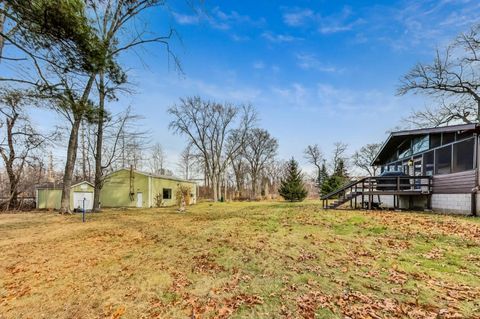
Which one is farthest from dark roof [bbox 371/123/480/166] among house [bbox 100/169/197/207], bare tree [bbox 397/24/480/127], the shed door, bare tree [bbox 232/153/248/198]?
bare tree [bbox 232/153/248/198]

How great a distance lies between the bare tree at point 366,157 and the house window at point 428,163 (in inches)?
1014

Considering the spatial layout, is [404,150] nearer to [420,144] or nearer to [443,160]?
[420,144]

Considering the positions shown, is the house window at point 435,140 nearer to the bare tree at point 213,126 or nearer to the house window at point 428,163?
the house window at point 428,163

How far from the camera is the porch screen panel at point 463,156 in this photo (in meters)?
9.97

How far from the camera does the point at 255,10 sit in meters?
10.5

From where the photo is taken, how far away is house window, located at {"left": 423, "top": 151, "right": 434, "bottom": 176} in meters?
12.7

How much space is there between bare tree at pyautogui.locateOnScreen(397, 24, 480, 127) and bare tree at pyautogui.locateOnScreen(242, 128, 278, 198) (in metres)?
25.1

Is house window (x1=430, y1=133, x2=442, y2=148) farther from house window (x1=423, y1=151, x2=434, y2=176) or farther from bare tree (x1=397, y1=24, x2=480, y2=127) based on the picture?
bare tree (x1=397, y1=24, x2=480, y2=127)

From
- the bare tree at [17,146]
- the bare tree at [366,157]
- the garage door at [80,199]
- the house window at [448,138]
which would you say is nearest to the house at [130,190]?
the garage door at [80,199]

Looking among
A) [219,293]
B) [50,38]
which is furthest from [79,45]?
[219,293]

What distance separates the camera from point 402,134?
14266 millimetres

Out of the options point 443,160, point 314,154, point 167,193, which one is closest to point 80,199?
point 167,193

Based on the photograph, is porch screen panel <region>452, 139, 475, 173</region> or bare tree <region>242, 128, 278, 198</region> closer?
porch screen panel <region>452, 139, 475, 173</region>

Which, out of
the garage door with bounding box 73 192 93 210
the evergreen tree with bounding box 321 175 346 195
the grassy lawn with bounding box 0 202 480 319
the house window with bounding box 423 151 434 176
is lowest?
the garage door with bounding box 73 192 93 210
